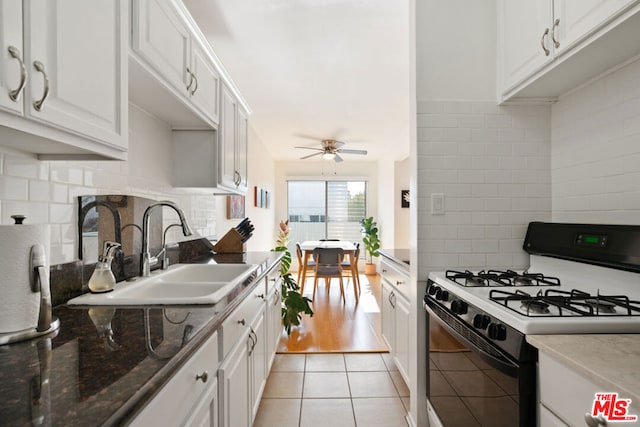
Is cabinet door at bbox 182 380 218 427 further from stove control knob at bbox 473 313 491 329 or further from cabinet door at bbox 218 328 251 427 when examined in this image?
stove control knob at bbox 473 313 491 329

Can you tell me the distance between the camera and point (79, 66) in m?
0.91

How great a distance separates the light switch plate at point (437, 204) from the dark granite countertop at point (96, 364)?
1.23 m

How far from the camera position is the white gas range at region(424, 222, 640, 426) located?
3.15ft

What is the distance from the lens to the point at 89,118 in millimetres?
948

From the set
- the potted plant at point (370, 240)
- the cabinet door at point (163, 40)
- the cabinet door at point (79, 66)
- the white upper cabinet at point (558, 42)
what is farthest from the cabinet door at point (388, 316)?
the potted plant at point (370, 240)

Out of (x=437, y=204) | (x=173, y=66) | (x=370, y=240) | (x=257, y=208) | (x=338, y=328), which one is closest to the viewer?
(x=173, y=66)

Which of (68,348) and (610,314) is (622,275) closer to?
(610,314)

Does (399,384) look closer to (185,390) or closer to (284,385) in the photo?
(284,385)

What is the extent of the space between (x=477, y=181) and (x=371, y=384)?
5.13 ft

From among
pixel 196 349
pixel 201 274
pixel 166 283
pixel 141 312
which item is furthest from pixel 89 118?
pixel 201 274

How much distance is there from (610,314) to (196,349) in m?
1.22

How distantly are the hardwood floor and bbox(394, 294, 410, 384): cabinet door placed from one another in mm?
724

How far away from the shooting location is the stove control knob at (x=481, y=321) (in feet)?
3.76

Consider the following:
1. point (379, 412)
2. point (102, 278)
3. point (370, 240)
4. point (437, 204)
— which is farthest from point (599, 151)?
point (370, 240)
